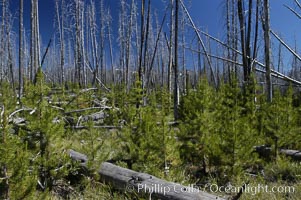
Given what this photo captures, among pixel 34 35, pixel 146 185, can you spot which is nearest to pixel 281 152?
pixel 146 185

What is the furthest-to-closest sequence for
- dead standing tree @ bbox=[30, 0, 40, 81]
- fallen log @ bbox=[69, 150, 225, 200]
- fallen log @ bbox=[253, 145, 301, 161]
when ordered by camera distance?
1. dead standing tree @ bbox=[30, 0, 40, 81]
2. fallen log @ bbox=[253, 145, 301, 161]
3. fallen log @ bbox=[69, 150, 225, 200]

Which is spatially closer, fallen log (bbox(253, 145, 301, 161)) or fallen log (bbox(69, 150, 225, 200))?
fallen log (bbox(69, 150, 225, 200))

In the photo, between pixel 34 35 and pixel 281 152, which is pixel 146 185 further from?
pixel 34 35

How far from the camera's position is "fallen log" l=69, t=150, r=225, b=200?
3841mm

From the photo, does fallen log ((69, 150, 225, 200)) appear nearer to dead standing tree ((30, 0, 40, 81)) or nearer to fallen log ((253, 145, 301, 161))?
fallen log ((253, 145, 301, 161))

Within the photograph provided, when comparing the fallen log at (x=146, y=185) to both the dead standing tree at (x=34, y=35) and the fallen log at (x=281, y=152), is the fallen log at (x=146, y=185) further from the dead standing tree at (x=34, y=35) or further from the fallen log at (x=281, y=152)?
the dead standing tree at (x=34, y=35)

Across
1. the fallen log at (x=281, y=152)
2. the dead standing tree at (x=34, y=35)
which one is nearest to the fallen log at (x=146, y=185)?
the fallen log at (x=281, y=152)

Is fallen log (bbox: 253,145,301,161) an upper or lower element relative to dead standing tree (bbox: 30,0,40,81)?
lower

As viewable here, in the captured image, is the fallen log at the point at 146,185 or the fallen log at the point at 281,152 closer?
the fallen log at the point at 146,185

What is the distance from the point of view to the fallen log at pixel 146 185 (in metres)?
3.84

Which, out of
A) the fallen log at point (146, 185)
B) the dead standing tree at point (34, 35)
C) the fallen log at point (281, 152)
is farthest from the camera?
the dead standing tree at point (34, 35)

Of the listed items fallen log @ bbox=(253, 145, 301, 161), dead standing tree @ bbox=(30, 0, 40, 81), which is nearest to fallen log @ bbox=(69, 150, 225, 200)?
fallen log @ bbox=(253, 145, 301, 161)

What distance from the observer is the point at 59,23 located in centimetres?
2692

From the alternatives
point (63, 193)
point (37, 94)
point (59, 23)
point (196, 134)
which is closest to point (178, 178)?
point (196, 134)
